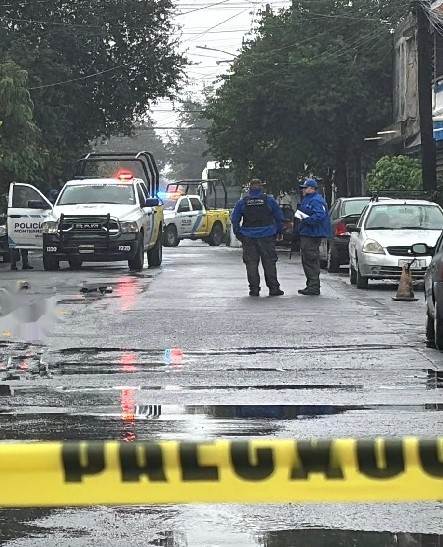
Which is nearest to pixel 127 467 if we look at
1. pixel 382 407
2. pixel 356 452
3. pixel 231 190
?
pixel 356 452

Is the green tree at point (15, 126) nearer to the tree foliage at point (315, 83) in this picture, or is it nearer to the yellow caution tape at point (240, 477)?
the tree foliage at point (315, 83)

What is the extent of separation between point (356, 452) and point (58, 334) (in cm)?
1122

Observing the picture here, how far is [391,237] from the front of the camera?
72.7ft

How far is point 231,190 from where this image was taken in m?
68.7

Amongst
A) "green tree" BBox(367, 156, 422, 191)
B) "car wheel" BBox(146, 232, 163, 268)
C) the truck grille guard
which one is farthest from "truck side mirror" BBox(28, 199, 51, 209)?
"green tree" BBox(367, 156, 422, 191)

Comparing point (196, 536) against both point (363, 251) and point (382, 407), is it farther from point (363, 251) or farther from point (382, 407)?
point (363, 251)

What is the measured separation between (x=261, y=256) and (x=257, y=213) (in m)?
0.65

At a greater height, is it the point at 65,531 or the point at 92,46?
the point at 92,46

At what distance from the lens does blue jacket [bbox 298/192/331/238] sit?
19609mm

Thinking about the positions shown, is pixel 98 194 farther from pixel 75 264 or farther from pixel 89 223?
pixel 89 223

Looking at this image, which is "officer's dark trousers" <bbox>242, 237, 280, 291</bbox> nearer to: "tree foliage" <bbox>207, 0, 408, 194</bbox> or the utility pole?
the utility pole

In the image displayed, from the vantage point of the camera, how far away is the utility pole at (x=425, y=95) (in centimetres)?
3259

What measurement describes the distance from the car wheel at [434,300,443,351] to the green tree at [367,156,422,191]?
82.2 ft

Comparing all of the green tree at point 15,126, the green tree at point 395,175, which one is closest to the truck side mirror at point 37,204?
the green tree at point 15,126
